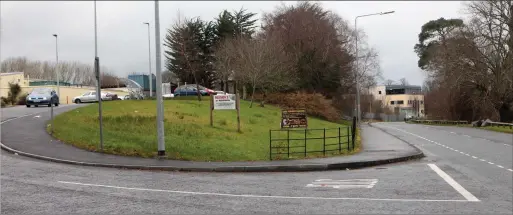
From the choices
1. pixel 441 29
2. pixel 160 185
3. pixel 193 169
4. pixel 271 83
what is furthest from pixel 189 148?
pixel 441 29

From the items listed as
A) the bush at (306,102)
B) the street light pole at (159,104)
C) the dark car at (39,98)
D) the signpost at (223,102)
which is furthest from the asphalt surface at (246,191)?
the bush at (306,102)

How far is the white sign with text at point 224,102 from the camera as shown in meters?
25.0

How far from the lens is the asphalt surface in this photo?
27.5 ft

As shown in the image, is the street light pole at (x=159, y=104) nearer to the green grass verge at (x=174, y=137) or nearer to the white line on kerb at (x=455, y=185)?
the green grass verge at (x=174, y=137)

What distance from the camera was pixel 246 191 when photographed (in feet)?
33.9

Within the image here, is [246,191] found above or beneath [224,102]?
beneath

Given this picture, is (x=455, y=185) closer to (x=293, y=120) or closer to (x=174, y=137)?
(x=293, y=120)

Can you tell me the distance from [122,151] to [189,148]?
95.6 inches

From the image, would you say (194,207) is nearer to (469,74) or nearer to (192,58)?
(192,58)

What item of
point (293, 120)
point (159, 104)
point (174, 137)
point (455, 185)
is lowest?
point (455, 185)

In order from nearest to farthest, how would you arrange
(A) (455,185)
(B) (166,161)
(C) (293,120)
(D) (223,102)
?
(A) (455,185) < (B) (166,161) < (C) (293,120) < (D) (223,102)

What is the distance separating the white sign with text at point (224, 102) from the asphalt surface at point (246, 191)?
11.2 metres

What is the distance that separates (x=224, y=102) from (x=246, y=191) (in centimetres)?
1508

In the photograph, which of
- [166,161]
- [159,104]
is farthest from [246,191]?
[159,104]
